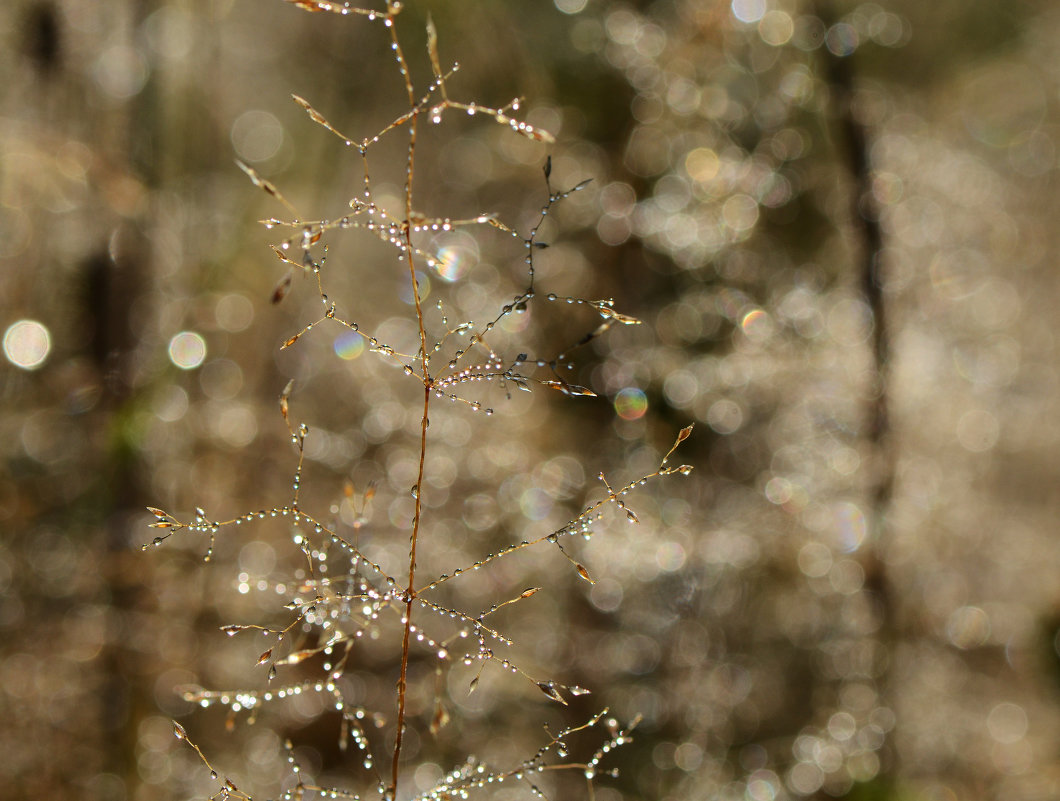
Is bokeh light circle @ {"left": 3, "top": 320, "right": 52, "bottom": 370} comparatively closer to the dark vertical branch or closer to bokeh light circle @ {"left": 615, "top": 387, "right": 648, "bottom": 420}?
bokeh light circle @ {"left": 615, "top": 387, "right": 648, "bottom": 420}

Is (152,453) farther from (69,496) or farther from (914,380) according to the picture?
(914,380)

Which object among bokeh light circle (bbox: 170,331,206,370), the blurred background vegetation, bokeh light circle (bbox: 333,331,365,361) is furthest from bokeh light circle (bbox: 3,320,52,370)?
bokeh light circle (bbox: 333,331,365,361)

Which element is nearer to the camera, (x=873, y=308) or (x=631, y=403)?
(x=873, y=308)

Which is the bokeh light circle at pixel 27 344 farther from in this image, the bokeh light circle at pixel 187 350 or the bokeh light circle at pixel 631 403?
the bokeh light circle at pixel 631 403

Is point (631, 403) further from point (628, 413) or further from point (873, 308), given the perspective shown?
point (873, 308)

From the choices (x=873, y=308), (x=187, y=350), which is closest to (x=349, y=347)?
(x=187, y=350)

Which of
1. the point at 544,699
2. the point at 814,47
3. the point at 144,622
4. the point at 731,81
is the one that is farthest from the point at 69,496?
the point at 814,47
